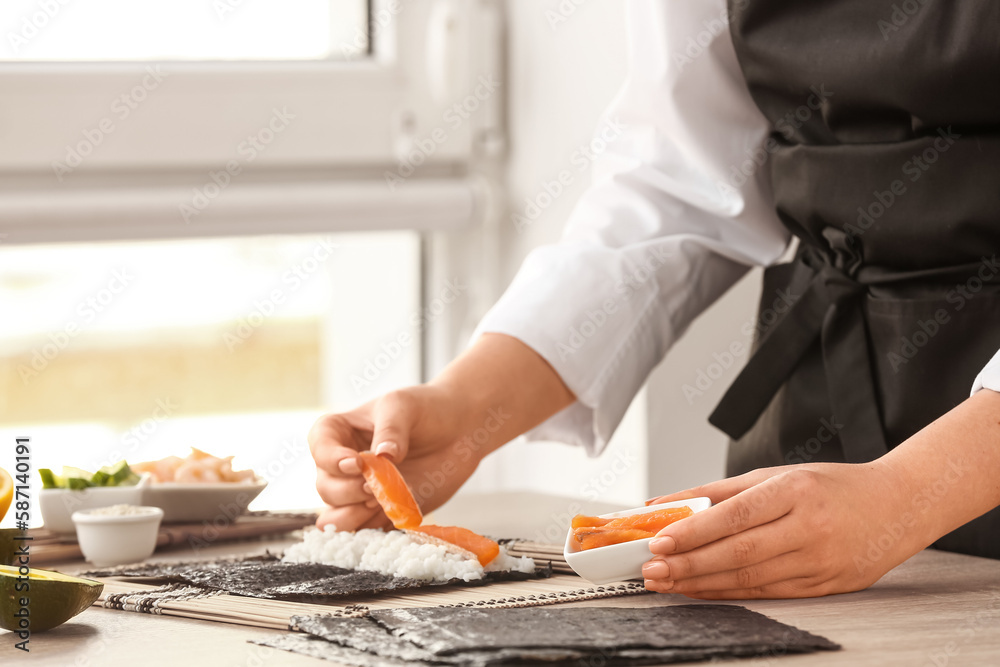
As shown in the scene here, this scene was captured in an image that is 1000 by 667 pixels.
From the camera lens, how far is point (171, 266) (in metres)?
1.96

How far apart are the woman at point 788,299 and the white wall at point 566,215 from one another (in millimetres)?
465

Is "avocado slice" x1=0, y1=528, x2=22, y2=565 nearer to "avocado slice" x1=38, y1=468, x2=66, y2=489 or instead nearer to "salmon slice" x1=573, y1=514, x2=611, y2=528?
"avocado slice" x1=38, y1=468, x2=66, y2=489

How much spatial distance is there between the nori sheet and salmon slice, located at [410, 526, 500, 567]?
16 centimetres

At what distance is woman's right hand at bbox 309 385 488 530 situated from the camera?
1034 millimetres

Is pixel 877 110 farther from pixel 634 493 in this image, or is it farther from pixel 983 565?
pixel 634 493

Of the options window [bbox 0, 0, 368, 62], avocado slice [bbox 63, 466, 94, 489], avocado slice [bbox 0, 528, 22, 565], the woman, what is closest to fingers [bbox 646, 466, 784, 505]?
the woman

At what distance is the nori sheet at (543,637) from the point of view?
62 centimetres

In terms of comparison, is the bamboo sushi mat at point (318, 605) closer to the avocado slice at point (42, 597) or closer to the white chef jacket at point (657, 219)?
the avocado slice at point (42, 597)

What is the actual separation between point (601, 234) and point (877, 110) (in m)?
0.33

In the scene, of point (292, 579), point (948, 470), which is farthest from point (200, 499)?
point (948, 470)

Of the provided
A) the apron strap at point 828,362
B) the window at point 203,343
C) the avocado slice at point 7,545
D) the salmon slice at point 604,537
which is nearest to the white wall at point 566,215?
the window at point 203,343

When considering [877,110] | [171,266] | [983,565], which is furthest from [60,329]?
[983,565]

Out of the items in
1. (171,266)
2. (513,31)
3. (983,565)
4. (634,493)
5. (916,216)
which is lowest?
(634,493)

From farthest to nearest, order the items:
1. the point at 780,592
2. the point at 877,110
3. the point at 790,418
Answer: the point at 790,418
the point at 877,110
the point at 780,592
